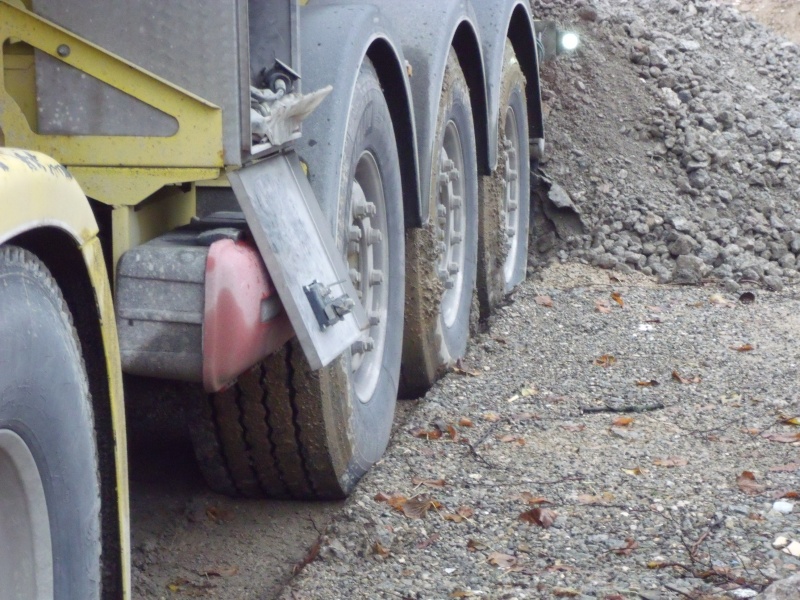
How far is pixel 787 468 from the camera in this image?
12.5ft

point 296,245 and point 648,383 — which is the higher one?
point 296,245

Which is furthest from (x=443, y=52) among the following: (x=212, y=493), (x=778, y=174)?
(x=778, y=174)

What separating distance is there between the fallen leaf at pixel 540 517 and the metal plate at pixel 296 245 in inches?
33.3

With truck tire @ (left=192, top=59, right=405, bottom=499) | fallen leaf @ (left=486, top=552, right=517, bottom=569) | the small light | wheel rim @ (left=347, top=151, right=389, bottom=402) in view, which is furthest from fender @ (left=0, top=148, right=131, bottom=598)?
the small light

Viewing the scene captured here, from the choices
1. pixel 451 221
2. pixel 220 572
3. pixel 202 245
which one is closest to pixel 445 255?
pixel 451 221

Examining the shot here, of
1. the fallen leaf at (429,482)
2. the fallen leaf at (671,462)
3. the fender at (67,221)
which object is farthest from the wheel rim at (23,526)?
the fallen leaf at (671,462)

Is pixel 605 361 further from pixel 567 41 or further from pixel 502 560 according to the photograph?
pixel 567 41

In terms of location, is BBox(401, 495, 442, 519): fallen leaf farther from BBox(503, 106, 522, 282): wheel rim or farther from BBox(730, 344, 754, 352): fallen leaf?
BBox(503, 106, 522, 282): wheel rim

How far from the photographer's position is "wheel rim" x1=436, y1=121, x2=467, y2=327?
4883 mm

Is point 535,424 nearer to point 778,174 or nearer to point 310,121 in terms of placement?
point 310,121

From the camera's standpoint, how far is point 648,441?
4.22m

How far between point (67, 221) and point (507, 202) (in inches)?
190

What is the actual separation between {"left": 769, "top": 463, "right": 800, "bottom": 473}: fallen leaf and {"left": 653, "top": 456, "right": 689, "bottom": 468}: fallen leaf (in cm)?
28

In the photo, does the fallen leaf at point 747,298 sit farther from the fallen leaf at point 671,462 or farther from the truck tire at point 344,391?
the truck tire at point 344,391
